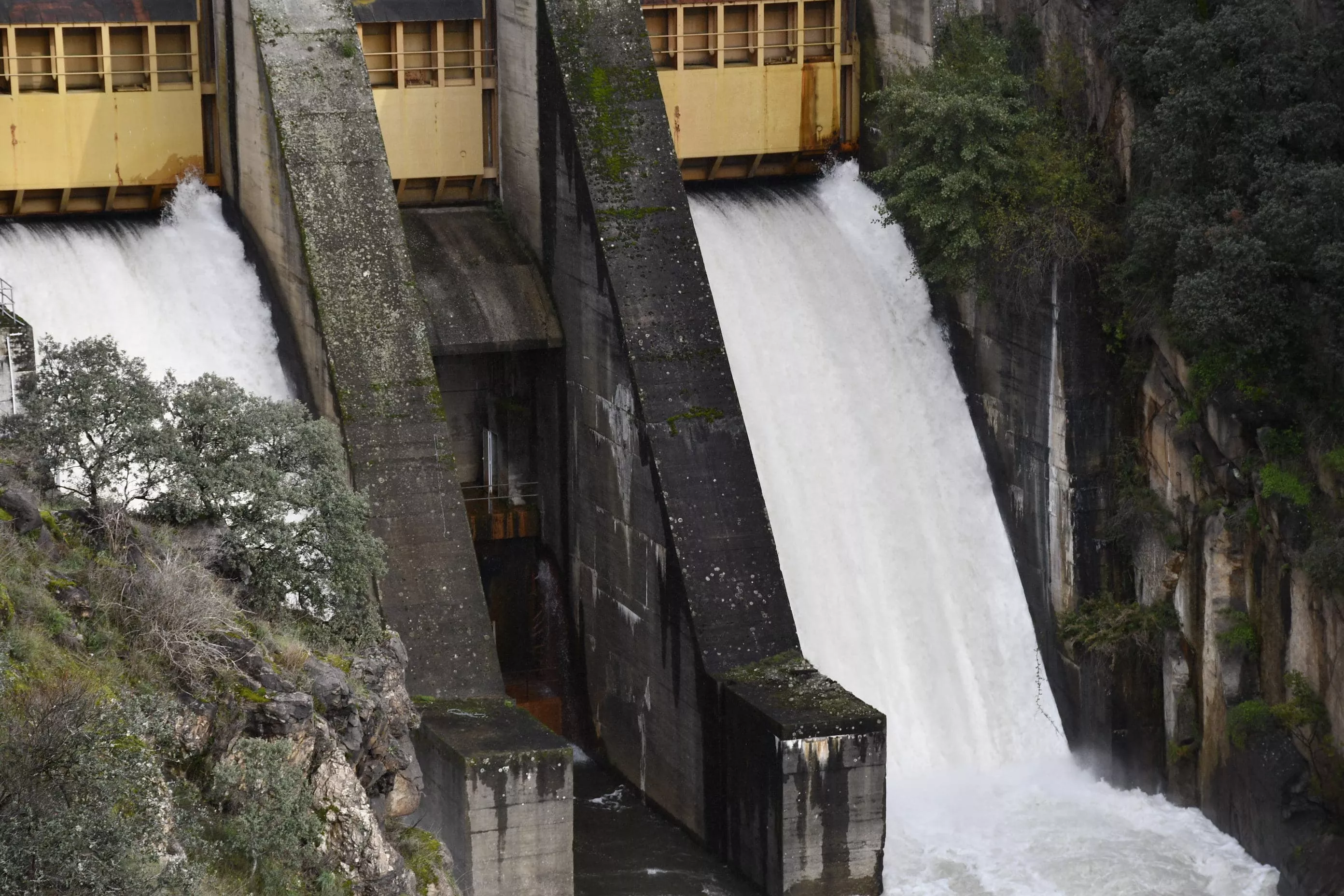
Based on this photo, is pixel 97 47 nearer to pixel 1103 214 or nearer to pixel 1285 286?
pixel 1103 214

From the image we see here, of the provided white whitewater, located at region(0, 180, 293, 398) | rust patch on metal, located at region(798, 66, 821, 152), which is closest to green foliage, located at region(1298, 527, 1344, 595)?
rust patch on metal, located at region(798, 66, 821, 152)

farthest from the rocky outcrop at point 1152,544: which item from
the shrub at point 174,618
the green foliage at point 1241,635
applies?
the shrub at point 174,618

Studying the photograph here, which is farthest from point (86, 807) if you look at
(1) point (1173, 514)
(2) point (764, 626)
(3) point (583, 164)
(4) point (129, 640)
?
(1) point (1173, 514)

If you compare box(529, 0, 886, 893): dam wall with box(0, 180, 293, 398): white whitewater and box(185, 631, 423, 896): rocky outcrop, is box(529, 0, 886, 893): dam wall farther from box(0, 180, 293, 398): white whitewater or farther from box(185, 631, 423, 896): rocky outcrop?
box(185, 631, 423, 896): rocky outcrop

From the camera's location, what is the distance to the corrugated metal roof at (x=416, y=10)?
2364 cm

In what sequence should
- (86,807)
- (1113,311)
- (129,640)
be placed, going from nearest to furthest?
1. (86,807)
2. (129,640)
3. (1113,311)

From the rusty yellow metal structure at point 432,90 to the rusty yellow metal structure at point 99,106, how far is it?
203 cm

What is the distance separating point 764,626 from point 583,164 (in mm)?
5293

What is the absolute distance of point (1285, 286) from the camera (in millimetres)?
19859

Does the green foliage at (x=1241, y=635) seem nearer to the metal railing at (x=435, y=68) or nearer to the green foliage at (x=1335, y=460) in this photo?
the green foliage at (x=1335, y=460)

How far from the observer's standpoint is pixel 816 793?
19.2m

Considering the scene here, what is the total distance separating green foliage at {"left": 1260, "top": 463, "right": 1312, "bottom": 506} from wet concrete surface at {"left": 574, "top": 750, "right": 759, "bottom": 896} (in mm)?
6169

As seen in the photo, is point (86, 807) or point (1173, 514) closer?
point (86, 807)

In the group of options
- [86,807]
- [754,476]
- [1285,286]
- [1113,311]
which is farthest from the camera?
[1113,311]
